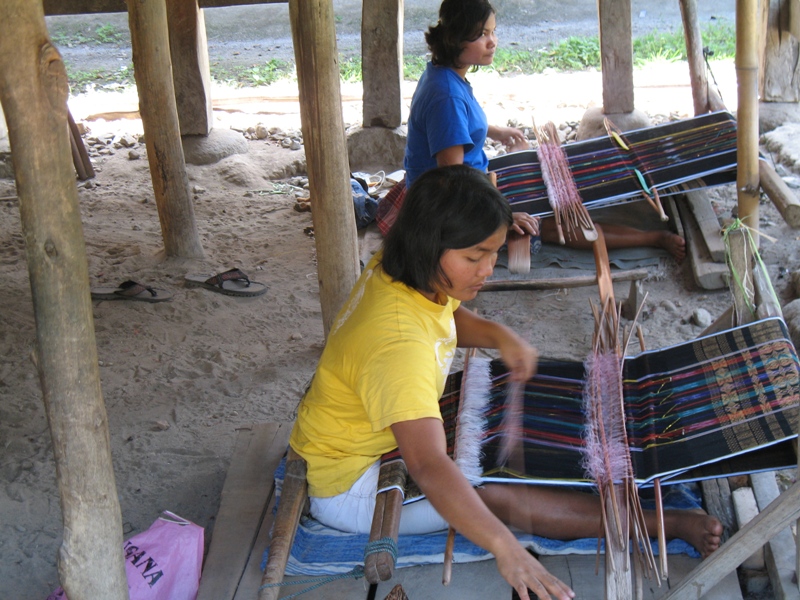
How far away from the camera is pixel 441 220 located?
2031mm

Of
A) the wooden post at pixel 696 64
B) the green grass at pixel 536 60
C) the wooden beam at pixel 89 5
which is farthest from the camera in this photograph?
the green grass at pixel 536 60

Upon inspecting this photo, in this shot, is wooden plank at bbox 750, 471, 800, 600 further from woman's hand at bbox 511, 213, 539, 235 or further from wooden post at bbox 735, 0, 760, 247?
woman's hand at bbox 511, 213, 539, 235

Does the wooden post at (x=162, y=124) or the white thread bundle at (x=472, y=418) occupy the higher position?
the wooden post at (x=162, y=124)

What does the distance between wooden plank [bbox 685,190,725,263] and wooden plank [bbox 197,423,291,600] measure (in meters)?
2.66

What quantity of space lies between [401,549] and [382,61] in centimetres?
488

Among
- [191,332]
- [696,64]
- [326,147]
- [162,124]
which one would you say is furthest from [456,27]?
[696,64]

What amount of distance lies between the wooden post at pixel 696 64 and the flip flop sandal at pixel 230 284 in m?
3.22

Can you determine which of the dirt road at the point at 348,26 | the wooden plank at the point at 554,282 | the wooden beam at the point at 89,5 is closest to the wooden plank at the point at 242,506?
the wooden plank at the point at 554,282

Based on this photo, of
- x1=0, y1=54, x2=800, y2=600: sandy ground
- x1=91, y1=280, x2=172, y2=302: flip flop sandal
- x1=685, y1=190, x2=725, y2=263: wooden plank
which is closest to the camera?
x1=0, y1=54, x2=800, y2=600: sandy ground

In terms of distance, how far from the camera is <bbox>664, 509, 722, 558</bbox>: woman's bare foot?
226 centimetres

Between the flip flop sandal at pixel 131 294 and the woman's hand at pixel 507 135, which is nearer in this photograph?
the flip flop sandal at pixel 131 294

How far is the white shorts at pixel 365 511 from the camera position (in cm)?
232

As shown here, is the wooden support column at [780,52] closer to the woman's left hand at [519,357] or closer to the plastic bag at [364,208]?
the plastic bag at [364,208]

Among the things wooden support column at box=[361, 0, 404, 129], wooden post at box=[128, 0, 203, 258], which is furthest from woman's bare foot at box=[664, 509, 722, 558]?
wooden support column at box=[361, 0, 404, 129]
